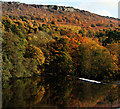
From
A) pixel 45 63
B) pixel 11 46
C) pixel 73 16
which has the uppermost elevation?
pixel 73 16

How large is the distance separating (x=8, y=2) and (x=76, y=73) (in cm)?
12521

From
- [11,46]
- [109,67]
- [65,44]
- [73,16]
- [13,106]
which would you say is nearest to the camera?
[13,106]

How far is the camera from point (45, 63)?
64250mm

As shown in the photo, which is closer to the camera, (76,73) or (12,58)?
(12,58)

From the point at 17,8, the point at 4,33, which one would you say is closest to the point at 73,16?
the point at 17,8

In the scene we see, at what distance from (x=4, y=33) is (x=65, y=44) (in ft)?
69.5

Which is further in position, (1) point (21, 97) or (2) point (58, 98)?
(1) point (21, 97)

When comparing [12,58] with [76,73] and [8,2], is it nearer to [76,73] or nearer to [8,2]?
[76,73]

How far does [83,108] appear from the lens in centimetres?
2175

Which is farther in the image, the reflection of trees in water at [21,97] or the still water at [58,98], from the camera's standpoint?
the reflection of trees in water at [21,97]

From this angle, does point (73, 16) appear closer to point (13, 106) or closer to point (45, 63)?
point (45, 63)

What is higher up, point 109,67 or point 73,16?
point 73,16

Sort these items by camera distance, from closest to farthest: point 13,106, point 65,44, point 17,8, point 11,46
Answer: point 13,106 < point 11,46 < point 65,44 < point 17,8

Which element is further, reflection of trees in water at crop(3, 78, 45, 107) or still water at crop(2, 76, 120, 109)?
reflection of trees in water at crop(3, 78, 45, 107)
